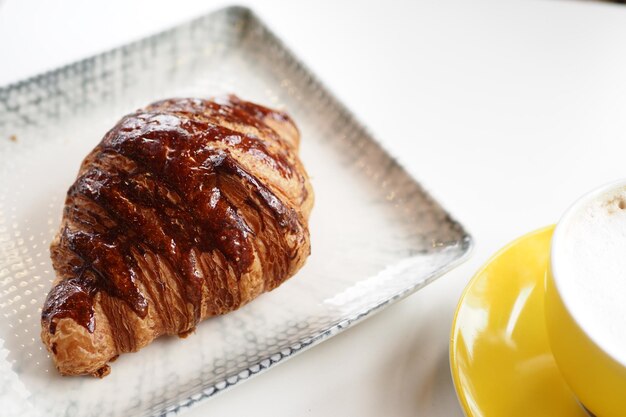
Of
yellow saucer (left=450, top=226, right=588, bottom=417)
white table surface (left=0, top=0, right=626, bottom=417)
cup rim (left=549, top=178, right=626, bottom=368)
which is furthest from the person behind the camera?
white table surface (left=0, top=0, right=626, bottom=417)

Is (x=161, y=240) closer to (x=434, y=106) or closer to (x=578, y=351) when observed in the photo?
(x=578, y=351)

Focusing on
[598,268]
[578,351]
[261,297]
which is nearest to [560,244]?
[598,268]

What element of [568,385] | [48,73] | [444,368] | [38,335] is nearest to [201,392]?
[38,335]

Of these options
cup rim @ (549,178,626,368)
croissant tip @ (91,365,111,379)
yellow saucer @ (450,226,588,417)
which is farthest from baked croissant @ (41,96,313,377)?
cup rim @ (549,178,626,368)

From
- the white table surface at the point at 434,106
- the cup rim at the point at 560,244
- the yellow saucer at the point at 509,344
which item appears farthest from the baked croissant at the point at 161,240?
the cup rim at the point at 560,244

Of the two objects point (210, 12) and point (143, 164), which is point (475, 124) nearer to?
point (210, 12)

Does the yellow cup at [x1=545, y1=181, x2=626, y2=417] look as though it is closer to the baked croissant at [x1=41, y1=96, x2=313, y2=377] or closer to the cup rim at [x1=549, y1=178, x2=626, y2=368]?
the cup rim at [x1=549, y1=178, x2=626, y2=368]
